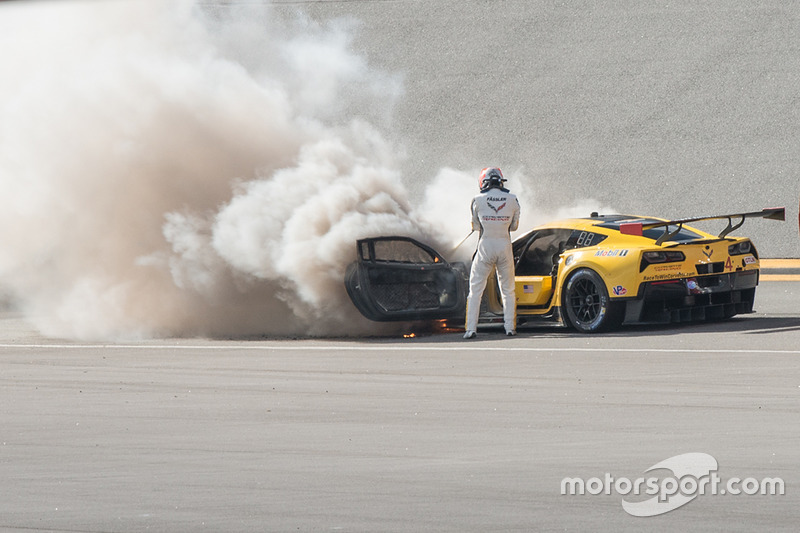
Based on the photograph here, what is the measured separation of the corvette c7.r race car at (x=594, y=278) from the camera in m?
12.6

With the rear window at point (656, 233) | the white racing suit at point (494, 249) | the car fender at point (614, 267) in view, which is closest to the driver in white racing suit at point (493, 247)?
the white racing suit at point (494, 249)

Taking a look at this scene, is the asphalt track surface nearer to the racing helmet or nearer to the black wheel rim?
the black wheel rim

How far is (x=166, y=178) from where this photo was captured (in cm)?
1620

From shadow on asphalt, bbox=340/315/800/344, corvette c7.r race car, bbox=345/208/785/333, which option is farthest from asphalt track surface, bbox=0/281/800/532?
corvette c7.r race car, bbox=345/208/785/333

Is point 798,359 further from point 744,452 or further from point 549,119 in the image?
point 549,119

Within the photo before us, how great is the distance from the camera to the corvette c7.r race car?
1258 centimetres

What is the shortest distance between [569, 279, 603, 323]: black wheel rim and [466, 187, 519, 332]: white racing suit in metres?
0.65

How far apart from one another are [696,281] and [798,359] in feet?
7.90

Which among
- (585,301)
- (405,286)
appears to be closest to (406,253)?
(405,286)

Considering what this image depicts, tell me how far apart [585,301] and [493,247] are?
1154mm

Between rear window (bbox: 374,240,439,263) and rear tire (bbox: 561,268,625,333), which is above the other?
rear window (bbox: 374,240,439,263)

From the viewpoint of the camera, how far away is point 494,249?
13.0 meters

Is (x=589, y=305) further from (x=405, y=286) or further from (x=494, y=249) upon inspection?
(x=405, y=286)

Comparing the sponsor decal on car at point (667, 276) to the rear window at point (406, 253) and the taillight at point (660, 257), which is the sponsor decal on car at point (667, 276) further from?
the rear window at point (406, 253)
